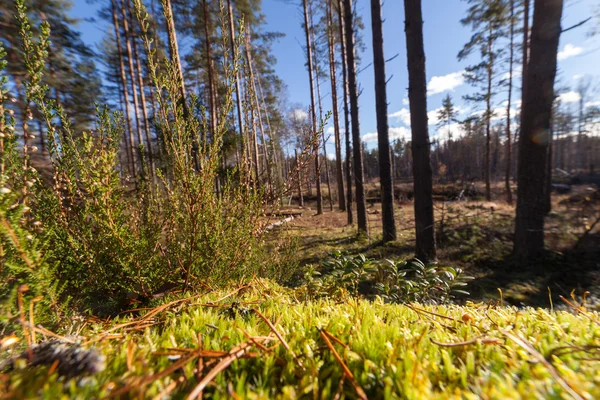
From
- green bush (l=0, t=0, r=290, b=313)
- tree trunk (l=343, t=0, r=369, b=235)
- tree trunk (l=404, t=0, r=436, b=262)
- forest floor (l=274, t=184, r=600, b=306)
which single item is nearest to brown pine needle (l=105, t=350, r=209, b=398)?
green bush (l=0, t=0, r=290, b=313)

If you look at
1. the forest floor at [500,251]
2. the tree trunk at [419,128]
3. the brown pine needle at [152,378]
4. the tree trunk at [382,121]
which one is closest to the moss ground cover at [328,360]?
the brown pine needle at [152,378]

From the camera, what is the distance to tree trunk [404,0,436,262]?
506cm

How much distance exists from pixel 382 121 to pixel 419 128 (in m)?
1.81

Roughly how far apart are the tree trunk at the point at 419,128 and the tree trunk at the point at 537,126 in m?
1.93

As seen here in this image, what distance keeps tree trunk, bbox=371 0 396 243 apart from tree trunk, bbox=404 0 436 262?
4.74 ft

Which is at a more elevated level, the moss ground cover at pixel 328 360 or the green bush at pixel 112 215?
the green bush at pixel 112 215

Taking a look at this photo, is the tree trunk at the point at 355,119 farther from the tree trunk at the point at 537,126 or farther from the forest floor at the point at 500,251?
the tree trunk at the point at 537,126

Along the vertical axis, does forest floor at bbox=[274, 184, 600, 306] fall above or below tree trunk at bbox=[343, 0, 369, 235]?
below

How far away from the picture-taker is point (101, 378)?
1.89 ft

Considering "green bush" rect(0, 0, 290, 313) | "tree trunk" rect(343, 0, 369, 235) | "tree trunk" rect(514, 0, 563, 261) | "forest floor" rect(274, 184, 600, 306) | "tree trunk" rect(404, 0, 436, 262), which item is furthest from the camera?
"tree trunk" rect(343, 0, 369, 235)

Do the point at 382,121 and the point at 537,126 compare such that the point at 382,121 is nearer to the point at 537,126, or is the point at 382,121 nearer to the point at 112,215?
the point at 537,126

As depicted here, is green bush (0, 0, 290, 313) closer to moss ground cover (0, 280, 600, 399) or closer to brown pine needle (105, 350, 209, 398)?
moss ground cover (0, 280, 600, 399)

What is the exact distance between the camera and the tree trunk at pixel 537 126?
478cm

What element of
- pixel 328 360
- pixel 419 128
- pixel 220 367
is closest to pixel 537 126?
pixel 419 128
